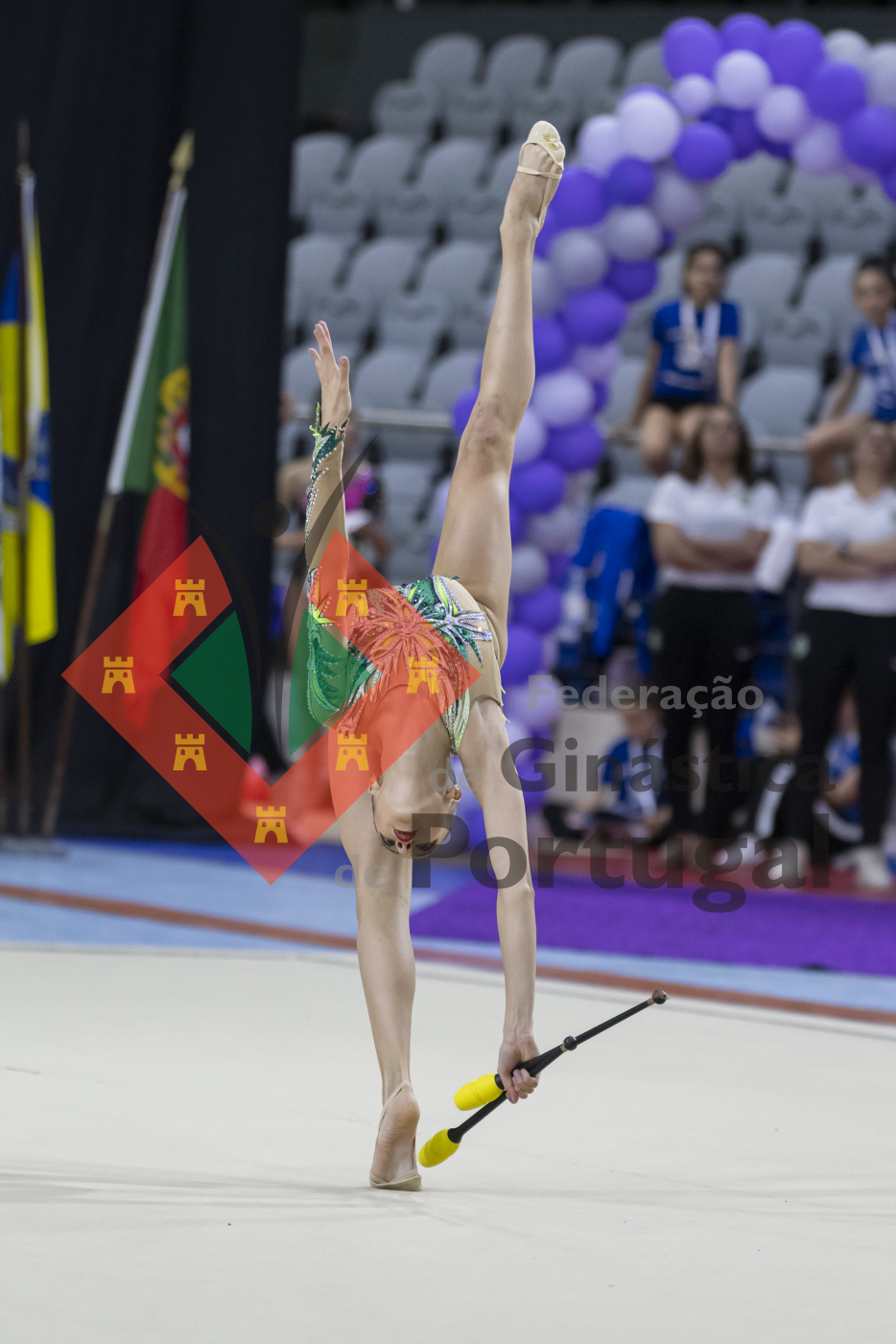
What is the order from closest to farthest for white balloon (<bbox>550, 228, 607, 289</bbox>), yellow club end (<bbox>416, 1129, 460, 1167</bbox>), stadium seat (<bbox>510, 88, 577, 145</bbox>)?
yellow club end (<bbox>416, 1129, 460, 1167</bbox>) → white balloon (<bbox>550, 228, 607, 289</bbox>) → stadium seat (<bbox>510, 88, 577, 145</bbox>)

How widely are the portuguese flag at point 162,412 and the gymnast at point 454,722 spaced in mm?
3709

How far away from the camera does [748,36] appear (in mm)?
5953

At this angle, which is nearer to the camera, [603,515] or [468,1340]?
[468,1340]

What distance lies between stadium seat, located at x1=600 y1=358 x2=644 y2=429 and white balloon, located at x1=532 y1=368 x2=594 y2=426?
270cm

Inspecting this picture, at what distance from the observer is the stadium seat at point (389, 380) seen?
366 inches

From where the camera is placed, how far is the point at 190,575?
6719 millimetres

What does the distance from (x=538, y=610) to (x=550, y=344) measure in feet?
3.20

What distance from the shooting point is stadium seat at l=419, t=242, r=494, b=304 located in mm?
10039

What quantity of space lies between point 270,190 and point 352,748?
4.77 m

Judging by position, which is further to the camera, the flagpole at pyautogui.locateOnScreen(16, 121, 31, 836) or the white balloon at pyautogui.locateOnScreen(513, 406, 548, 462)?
the flagpole at pyautogui.locateOnScreen(16, 121, 31, 836)

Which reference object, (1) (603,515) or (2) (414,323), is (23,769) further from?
(2) (414,323)

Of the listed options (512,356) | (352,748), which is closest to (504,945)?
(352,748)

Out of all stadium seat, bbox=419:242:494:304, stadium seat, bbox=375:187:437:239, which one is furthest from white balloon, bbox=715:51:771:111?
stadium seat, bbox=375:187:437:239

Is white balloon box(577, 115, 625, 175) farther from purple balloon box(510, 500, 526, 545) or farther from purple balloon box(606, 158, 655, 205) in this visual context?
purple balloon box(510, 500, 526, 545)
